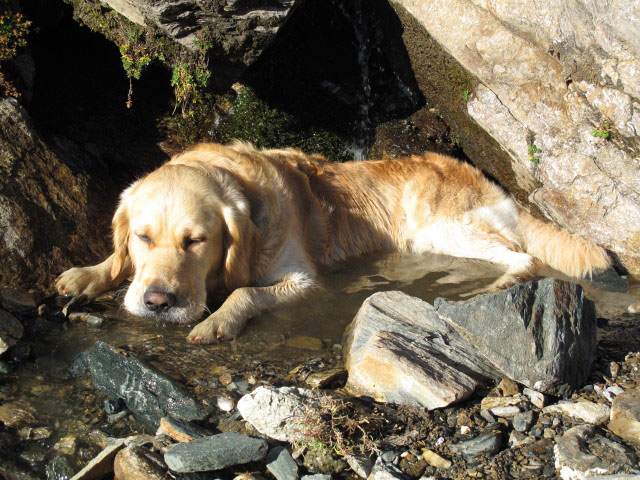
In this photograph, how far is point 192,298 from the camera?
406 cm

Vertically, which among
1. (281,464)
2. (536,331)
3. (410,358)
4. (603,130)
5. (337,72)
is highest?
(337,72)

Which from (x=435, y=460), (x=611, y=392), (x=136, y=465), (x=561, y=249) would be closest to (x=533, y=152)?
(x=561, y=249)

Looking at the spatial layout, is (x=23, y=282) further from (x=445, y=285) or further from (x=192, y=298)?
(x=445, y=285)

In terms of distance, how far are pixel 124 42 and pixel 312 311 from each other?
141 inches

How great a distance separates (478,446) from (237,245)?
2.38m

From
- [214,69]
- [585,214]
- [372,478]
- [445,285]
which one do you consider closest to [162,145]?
[214,69]

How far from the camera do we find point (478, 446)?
111 inches

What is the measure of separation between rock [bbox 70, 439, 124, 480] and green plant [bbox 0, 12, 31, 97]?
4.06 metres

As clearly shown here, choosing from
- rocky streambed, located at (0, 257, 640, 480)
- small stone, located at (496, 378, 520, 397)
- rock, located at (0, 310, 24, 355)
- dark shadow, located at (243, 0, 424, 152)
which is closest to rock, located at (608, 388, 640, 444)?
rocky streambed, located at (0, 257, 640, 480)

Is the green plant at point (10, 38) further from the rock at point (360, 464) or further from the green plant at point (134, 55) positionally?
the rock at point (360, 464)

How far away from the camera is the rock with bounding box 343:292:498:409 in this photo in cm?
314

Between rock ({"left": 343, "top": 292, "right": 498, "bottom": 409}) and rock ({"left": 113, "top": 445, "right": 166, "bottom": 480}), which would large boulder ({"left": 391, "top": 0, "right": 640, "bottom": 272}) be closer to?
rock ({"left": 343, "top": 292, "right": 498, "bottom": 409})

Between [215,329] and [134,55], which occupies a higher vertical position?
[134,55]

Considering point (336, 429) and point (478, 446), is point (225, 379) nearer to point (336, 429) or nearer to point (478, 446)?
→ point (336, 429)
